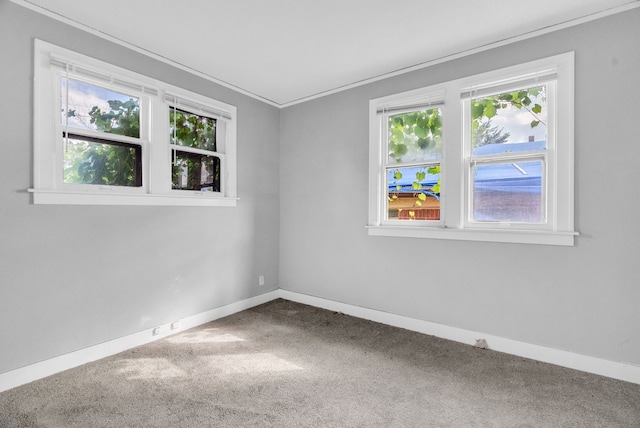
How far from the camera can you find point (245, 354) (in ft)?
8.72

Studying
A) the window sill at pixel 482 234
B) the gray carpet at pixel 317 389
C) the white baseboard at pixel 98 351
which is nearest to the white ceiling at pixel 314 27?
the window sill at pixel 482 234

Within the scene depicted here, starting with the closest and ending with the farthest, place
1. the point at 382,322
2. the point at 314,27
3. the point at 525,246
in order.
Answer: the point at 314,27 < the point at 525,246 < the point at 382,322

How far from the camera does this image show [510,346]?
265 cm

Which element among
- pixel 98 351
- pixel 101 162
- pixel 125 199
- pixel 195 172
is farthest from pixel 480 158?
pixel 98 351

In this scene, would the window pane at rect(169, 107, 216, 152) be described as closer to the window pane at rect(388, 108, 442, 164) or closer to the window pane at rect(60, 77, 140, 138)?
the window pane at rect(60, 77, 140, 138)

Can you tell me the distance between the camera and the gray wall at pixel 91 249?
214cm

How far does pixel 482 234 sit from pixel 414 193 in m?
0.78

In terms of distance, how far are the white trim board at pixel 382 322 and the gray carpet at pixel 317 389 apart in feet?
0.23

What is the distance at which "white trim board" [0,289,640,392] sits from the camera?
2217mm

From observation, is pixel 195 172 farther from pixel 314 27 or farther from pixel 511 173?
pixel 511 173

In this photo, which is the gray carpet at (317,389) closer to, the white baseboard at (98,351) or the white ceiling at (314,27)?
the white baseboard at (98,351)

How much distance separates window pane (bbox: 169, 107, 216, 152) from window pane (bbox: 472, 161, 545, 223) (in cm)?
279

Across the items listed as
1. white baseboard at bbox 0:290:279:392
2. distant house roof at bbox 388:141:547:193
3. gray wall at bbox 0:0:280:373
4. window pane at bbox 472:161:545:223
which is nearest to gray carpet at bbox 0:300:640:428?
white baseboard at bbox 0:290:279:392

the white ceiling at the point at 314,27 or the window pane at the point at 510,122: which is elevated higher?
the white ceiling at the point at 314,27
